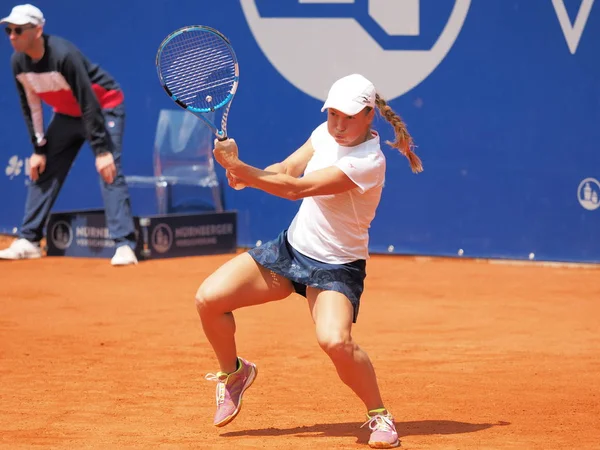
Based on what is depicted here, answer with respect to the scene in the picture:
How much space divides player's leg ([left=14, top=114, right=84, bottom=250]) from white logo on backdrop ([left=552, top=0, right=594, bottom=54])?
3.97m

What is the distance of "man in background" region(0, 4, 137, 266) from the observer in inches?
345

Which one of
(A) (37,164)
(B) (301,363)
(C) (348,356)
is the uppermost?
(C) (348,356)

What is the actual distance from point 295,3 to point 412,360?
4.41 meters

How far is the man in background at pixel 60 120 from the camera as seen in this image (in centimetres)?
877

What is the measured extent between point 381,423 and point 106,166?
539cm

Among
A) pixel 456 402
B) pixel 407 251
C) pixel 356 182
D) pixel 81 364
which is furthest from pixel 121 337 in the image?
pixel 407 251

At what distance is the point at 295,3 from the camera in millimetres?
9266

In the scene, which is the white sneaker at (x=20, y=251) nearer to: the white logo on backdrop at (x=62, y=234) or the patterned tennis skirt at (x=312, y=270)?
the white logo on backdrop at (x=62, y=234)

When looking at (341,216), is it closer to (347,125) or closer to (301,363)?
(347,125)

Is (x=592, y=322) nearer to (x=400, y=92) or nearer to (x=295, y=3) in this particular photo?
(x=400, y=92)

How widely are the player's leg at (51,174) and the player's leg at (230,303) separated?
5.28 meters

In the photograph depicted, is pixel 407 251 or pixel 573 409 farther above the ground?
pixel 573 409

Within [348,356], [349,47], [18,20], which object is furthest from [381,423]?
[18,20]

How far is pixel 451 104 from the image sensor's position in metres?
9.00
